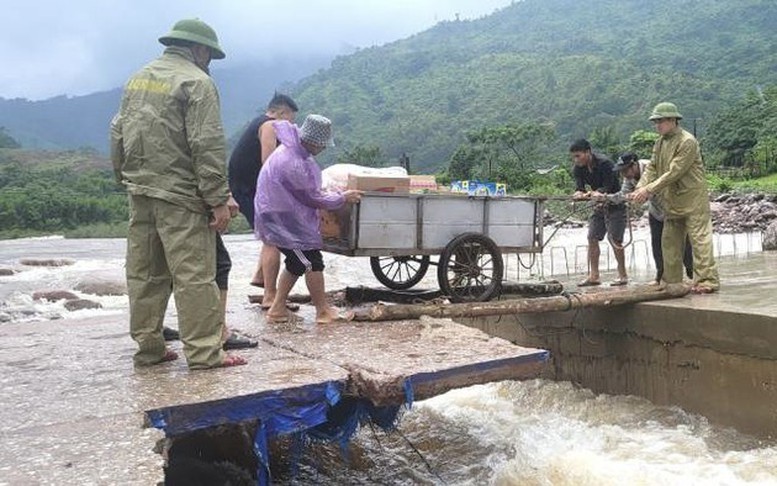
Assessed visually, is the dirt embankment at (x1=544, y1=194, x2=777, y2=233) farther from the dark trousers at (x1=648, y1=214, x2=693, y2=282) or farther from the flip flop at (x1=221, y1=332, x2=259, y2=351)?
the flip flop at (x1=221, y1=332, x2=259, y2=351)

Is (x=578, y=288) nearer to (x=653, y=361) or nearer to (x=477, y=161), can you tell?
(x=653, y=361)

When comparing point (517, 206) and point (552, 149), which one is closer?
point (517, 206)

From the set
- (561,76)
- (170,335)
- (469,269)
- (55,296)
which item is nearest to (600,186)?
(469,269)

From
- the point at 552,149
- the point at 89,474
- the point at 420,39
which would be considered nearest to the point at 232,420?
the point at 89,474

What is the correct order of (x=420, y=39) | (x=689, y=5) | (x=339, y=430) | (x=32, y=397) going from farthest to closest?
(x=420, y=39)
(x=689, y=5)
(x=339, y=430)
(x=32, y=397)

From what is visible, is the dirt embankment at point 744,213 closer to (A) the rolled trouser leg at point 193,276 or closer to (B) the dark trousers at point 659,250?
(B) the dark trousers at point 659,250

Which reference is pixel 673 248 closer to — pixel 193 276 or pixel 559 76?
pixel 193 276

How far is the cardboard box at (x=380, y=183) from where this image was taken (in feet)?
20.9

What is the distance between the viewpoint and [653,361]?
6598 millimetres

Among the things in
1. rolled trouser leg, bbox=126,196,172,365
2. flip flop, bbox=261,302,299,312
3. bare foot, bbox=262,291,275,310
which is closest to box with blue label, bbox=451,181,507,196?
flip flop, bbox=261,302,299,312

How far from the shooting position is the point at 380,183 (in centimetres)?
646

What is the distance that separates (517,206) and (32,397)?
4.59 metres

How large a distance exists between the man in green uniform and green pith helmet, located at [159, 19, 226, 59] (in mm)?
4449

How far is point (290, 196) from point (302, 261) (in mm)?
505
